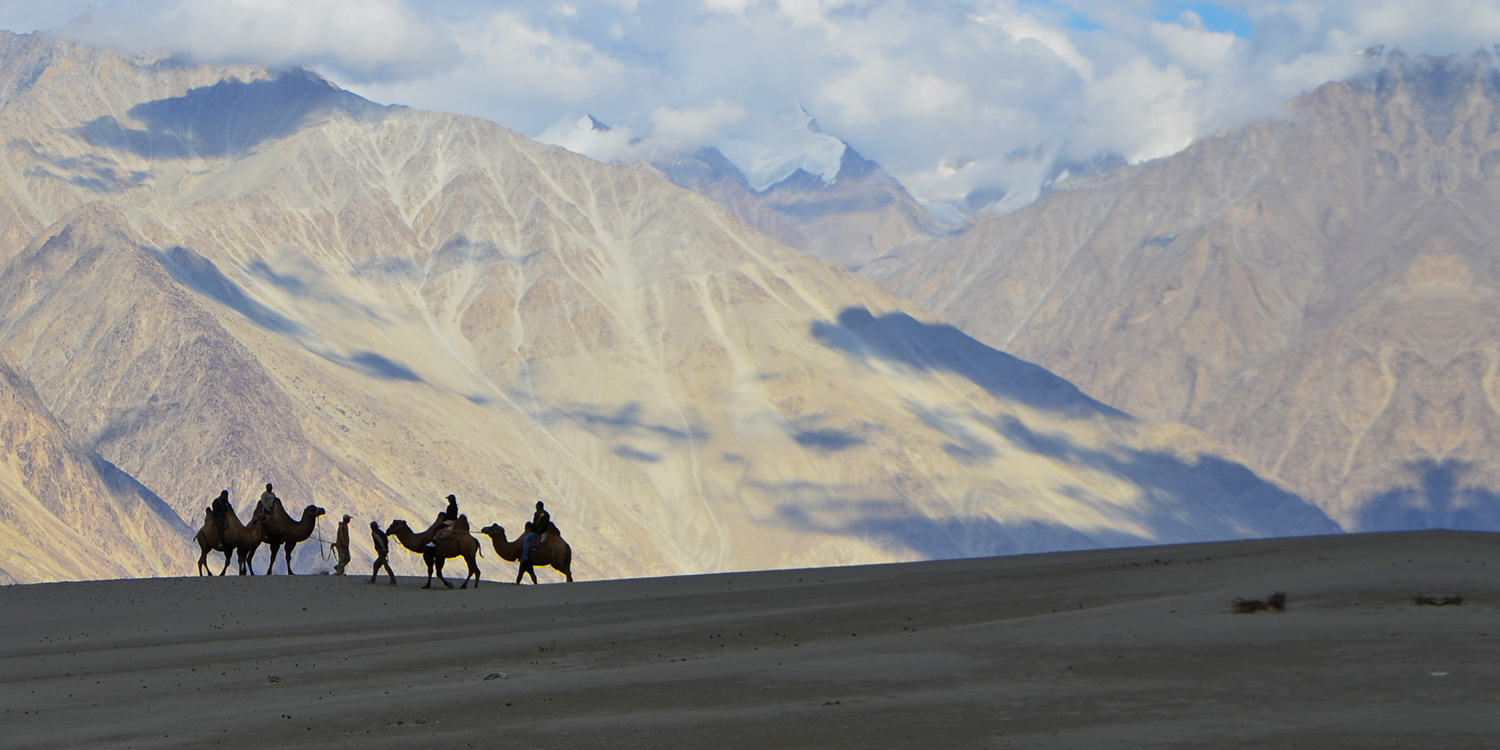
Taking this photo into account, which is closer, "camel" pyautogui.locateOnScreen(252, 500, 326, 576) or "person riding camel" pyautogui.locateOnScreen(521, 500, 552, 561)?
"person riding camel" pyautogui.locateOnScreen(521, 500, 552, 561)

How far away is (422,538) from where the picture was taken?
34938 millimetres

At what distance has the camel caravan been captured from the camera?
3453cm

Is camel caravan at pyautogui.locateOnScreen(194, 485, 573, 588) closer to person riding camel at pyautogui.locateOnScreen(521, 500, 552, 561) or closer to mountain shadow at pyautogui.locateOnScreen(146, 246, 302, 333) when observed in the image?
person riding camel at pyautogui.locateOnScreen(521, 500, 552, 561)

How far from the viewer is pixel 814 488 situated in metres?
185

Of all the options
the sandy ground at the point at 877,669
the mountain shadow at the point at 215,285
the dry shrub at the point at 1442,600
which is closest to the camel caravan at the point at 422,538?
the sandy ground at the point at 877,669

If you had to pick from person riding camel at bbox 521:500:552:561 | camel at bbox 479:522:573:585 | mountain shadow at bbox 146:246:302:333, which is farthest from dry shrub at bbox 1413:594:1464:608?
mountain shadow at bbox 146:246:302:333

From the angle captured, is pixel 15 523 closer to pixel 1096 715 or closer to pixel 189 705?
pixel 189 705

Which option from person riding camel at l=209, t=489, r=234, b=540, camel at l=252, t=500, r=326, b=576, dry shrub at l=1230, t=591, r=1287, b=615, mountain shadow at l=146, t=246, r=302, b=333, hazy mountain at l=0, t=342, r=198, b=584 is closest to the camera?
dry shrub at l=1230, t=591, r=1287, b=615

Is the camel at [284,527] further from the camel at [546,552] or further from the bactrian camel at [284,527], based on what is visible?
the camel at [546,552]

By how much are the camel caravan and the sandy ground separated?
525 cm

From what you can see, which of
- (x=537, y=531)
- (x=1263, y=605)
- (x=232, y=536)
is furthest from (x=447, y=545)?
(x=1263, y=605)

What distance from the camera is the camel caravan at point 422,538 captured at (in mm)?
34531

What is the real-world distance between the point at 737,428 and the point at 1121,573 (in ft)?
545

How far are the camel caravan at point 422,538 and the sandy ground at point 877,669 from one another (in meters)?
5.25
